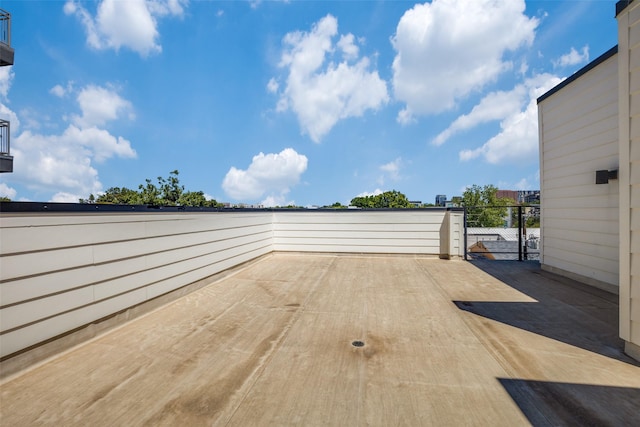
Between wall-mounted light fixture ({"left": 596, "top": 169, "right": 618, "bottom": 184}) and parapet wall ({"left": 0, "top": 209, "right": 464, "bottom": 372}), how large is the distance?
572 centimetres

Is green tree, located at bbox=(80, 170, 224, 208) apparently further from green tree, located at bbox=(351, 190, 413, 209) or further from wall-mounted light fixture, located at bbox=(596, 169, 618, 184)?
wall-mounted light fixture, located at bbox=(596, 169, 618, 184)

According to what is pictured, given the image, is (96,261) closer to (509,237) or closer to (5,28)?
(5,28)

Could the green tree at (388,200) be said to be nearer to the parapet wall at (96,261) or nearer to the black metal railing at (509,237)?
the black metal railing at (509,237)

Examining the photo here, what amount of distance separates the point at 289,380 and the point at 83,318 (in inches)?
77.7

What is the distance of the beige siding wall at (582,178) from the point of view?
3707 millimetres

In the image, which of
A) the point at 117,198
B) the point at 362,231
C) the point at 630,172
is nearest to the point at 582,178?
the point at 630,172

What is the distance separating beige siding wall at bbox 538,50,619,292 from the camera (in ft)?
12.2

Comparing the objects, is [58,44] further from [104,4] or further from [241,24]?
[241,24]

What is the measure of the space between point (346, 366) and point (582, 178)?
4.84 metres

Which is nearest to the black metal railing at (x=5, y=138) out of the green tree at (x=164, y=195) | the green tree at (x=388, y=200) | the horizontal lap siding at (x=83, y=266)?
the horizontal lap siding at (x=83, y=266)

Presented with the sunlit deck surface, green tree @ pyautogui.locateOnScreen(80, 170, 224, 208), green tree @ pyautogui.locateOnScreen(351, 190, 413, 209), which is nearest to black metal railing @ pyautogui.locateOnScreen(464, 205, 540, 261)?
the sunlit deck surface

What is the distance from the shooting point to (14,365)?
1.84 meters

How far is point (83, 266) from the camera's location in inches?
92.0

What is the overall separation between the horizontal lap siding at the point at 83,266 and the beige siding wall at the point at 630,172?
446 centimetres
